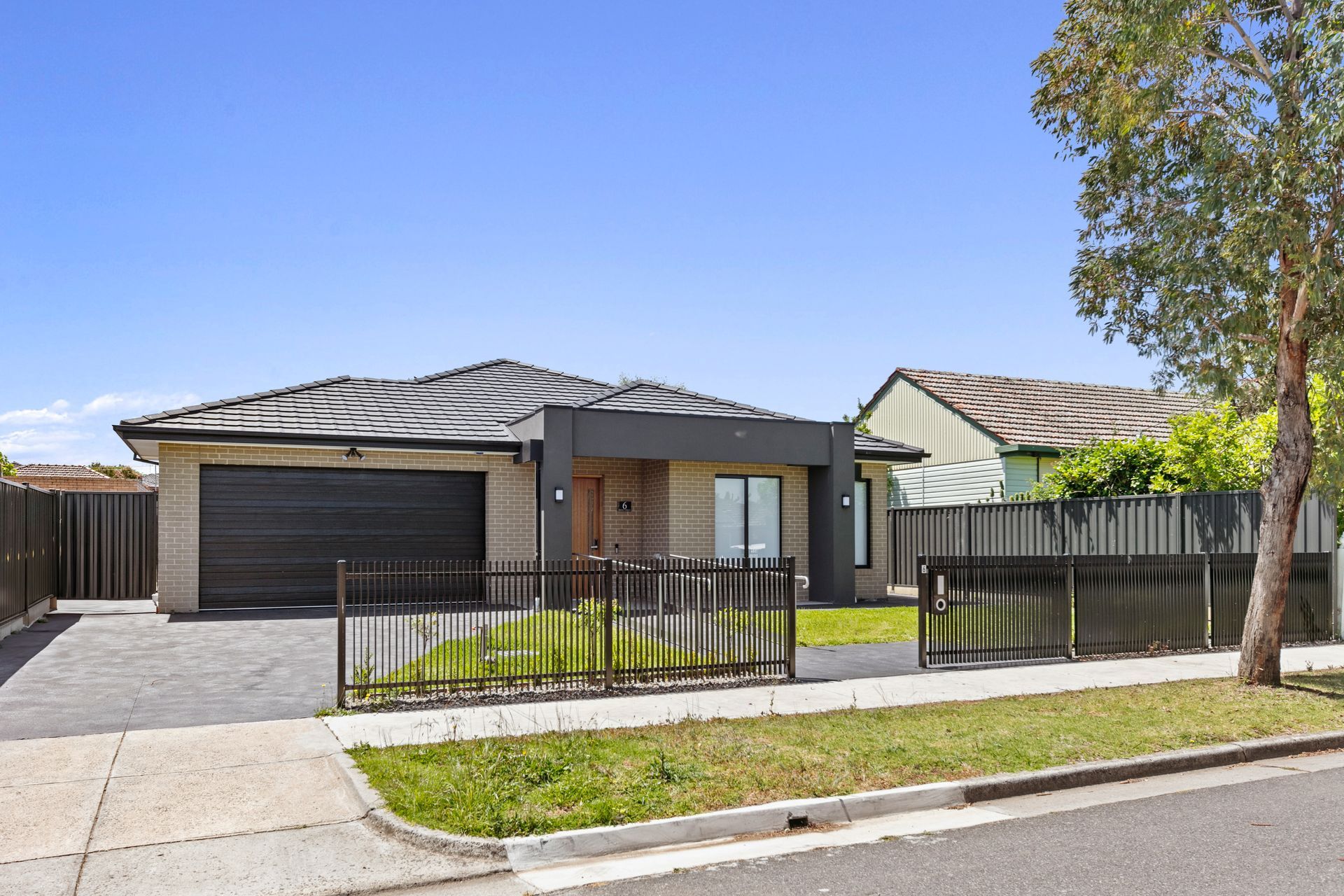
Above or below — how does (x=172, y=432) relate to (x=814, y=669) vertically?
above

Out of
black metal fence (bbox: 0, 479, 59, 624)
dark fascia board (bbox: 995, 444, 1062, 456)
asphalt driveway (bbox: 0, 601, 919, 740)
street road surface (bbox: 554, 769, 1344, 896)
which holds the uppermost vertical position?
dark fascia board (bbox: 995, 444, 1062, 456)

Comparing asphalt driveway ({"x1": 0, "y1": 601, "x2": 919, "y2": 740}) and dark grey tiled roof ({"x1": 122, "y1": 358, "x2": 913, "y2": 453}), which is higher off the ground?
dark grey tiled roof ({"x1": 122, "y1": 358, "x2": 913, "y2": 453})

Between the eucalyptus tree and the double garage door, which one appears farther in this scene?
the double garage door

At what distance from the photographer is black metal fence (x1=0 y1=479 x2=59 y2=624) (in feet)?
46.3

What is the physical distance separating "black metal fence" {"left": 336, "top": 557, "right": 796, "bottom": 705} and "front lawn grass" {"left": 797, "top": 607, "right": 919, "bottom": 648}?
2.94 metres

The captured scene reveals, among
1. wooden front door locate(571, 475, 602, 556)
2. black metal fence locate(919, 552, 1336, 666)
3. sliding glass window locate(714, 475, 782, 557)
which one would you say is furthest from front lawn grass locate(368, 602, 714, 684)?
wooden front door locate(571, 475, 602, 556)

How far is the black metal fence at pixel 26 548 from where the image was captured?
14.1 metres

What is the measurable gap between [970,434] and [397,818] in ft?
79.2

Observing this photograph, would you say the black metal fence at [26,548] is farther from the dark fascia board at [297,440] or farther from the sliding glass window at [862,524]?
the sliding glass window at [862,524]

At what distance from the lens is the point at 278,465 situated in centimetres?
1828

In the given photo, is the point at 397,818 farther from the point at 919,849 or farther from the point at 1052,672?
the point at 1052,672

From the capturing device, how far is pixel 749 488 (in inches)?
827

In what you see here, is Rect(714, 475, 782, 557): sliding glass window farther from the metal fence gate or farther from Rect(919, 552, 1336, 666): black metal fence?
the metal fence gate

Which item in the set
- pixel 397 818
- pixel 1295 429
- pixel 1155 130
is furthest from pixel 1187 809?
pixel 1155 130
